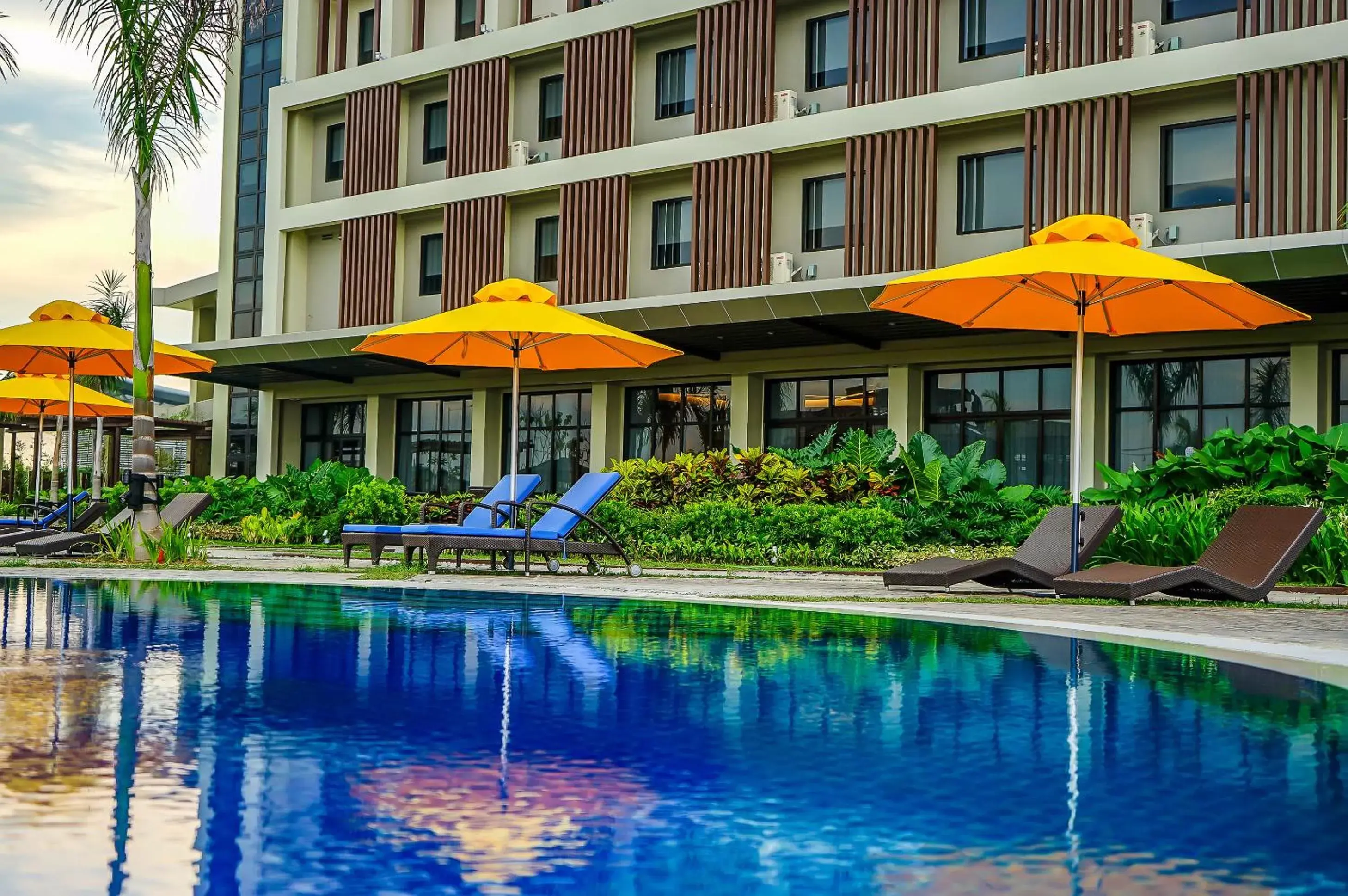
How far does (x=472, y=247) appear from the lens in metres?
29.3

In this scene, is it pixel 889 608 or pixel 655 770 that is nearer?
pixel 655 770

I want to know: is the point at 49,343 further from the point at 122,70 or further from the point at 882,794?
the point at 882,794

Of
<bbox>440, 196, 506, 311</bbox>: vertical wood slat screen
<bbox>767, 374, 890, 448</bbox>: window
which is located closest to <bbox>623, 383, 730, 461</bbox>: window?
<bbox>767, 374, 890, 448</bbox>: window

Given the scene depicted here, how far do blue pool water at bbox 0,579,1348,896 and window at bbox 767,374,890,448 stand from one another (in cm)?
1811

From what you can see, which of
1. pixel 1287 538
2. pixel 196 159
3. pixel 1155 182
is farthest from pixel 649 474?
pixel 1287 538

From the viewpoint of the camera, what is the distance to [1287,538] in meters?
10.9

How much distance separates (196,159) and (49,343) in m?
3.24

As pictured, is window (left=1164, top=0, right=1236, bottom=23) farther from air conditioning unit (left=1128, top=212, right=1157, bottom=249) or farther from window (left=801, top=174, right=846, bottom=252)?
window (left=801, top=174, right=846, bottom=252)

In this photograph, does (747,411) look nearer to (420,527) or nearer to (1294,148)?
(1294,148)

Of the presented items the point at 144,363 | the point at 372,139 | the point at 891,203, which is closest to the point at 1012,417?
the point at 891,203

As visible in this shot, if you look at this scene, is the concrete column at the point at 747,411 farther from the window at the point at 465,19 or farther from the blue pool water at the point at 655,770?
the blue pool water at the point at 655,770

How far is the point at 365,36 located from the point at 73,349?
17.2 meters

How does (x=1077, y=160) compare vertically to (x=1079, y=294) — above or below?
above

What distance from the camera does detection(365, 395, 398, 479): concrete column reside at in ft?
107
